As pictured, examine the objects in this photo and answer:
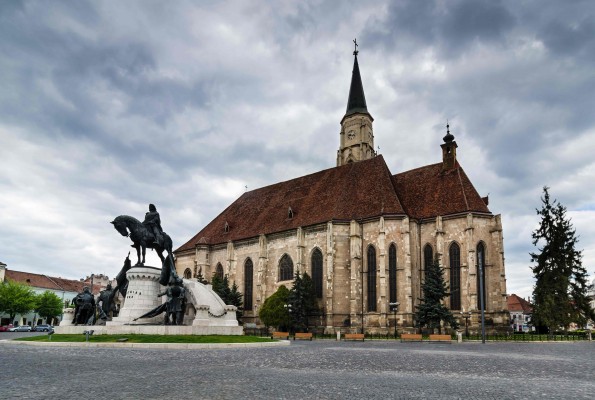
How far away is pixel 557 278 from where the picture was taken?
43.4 m

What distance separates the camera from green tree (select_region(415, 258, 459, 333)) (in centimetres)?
3522

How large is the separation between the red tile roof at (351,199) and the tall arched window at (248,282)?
3.12 metres

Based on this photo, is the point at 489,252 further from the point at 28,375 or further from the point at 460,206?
the point at 28,375

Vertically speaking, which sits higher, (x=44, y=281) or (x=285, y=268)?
(x=285, y=268)

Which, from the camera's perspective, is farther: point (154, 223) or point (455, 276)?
point (455, 276)

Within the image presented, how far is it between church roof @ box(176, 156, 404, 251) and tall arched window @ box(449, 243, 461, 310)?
18.3 ft

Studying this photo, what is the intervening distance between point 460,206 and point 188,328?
27.4 meters

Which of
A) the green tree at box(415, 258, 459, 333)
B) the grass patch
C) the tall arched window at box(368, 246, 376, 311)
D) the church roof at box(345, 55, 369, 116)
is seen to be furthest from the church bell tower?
the grass patch

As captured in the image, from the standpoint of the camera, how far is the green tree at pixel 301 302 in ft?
134

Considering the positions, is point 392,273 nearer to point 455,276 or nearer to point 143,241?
point 455,276

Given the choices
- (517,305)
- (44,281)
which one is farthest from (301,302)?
(517,305)

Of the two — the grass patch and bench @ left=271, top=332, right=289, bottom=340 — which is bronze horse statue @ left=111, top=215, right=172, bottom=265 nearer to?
the grass patch

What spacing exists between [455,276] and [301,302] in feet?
43.8

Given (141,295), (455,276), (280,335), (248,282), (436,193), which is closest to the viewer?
(141,295)
